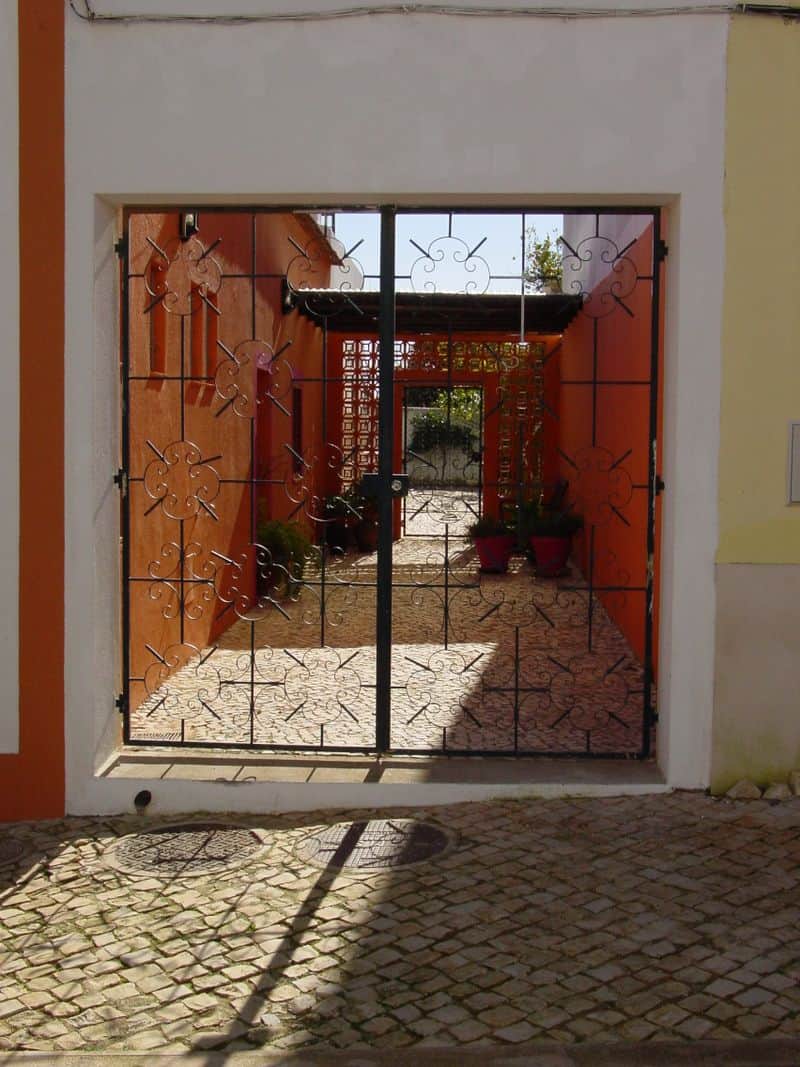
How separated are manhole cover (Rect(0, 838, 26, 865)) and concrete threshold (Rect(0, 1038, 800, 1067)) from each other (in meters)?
1.57

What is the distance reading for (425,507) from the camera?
6.41 metres

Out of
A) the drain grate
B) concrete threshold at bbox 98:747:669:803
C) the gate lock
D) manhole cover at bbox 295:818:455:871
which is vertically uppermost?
the gate lock

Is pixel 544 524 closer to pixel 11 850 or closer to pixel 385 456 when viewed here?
pixel 385 456

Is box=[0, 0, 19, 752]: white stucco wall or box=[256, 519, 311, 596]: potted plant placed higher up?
box=[0, 0, 19, 752]: white stucco wall

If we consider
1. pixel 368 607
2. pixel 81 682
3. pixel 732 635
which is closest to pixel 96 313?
pixel 81 682

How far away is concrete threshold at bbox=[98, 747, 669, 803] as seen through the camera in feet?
17.6

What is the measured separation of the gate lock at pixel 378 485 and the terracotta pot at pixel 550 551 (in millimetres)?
7548

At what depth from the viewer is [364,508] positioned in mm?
13984

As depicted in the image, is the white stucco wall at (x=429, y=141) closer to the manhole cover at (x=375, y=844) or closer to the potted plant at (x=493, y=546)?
the manhole cover at (x=375, y=844)

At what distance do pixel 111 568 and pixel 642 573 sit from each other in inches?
189

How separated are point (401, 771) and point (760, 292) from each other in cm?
264

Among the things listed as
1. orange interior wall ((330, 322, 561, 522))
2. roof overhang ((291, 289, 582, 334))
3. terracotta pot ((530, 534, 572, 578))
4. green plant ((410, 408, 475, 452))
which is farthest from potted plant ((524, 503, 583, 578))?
green plant ((410, 408, 475, 452))

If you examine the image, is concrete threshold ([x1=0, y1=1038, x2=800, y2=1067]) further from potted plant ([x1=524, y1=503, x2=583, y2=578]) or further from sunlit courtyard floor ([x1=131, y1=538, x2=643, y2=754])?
potted plant ([x1=524, y1=503, x2=583, y2=578])

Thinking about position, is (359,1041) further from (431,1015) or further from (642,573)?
(642,573)
